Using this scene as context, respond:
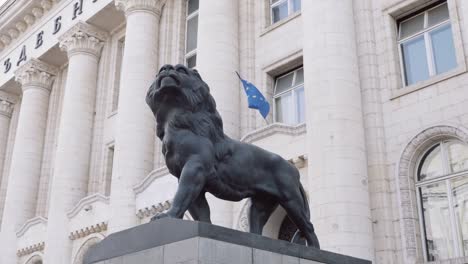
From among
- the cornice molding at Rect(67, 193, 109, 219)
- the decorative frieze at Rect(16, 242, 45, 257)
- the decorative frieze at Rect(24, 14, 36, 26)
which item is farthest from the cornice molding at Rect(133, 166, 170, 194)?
the decorative frieze at Rect(24, 14, 36, 26)

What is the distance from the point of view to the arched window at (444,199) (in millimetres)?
13422

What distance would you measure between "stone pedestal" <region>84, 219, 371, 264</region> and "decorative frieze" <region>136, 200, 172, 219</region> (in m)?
12.5

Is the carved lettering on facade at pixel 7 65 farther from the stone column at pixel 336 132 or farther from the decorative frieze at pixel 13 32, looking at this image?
the stone column at pixel 336 132

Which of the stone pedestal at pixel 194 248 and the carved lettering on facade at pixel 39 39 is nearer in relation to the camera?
the stone pedestal at pixel 194 248

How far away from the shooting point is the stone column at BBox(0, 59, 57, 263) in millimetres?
28016

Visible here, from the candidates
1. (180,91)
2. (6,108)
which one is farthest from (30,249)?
(180,91)

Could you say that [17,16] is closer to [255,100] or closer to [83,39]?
[83,39]

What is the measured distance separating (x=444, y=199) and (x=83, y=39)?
1915 centimetres

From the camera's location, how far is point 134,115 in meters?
22.6

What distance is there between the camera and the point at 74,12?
95.0ft

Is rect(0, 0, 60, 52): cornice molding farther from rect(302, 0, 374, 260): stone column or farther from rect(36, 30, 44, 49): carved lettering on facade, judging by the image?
rect(302, 0, 374, 260): stone column

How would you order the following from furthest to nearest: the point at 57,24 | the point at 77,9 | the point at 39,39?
the point at 39,39
the point at 57,24
the point at 77,9

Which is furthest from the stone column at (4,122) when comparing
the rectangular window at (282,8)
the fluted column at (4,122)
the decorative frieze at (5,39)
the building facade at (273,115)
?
the rectangular window at (282,8)

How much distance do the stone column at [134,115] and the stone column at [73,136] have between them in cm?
354
